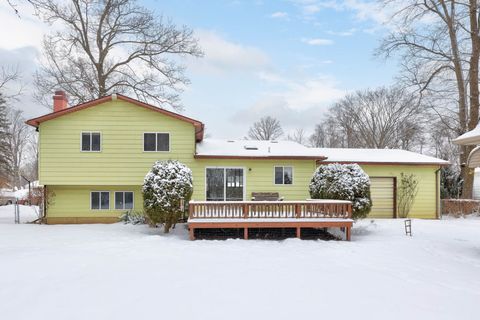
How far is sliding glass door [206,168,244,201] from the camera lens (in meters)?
16.1

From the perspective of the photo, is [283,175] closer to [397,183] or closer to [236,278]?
[397,183]

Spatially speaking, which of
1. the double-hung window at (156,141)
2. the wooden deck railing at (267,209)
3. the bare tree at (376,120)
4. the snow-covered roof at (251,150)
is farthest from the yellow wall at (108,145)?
the bare tree at (376,120)

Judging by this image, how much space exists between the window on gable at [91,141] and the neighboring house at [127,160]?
0.04 meters

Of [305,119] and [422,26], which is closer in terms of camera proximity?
[422,26]

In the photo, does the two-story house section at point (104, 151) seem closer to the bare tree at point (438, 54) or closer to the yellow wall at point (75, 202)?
the yellow wall at point (75, 202)

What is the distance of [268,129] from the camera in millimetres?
48750

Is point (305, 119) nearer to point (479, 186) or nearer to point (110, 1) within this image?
point (479, 186)

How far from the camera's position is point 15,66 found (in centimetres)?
2434

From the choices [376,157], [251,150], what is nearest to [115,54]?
[251,150]

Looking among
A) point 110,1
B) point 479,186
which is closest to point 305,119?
point 479,186

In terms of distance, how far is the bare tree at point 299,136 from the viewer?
51.2 meters

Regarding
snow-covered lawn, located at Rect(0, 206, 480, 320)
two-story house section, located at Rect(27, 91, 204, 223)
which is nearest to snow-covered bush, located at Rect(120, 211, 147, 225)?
two-story house section, located at Rect(27, 91, 204, 223)

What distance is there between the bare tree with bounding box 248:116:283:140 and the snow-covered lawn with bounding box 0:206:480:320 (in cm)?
3700

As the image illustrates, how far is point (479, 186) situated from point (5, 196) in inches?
1583
